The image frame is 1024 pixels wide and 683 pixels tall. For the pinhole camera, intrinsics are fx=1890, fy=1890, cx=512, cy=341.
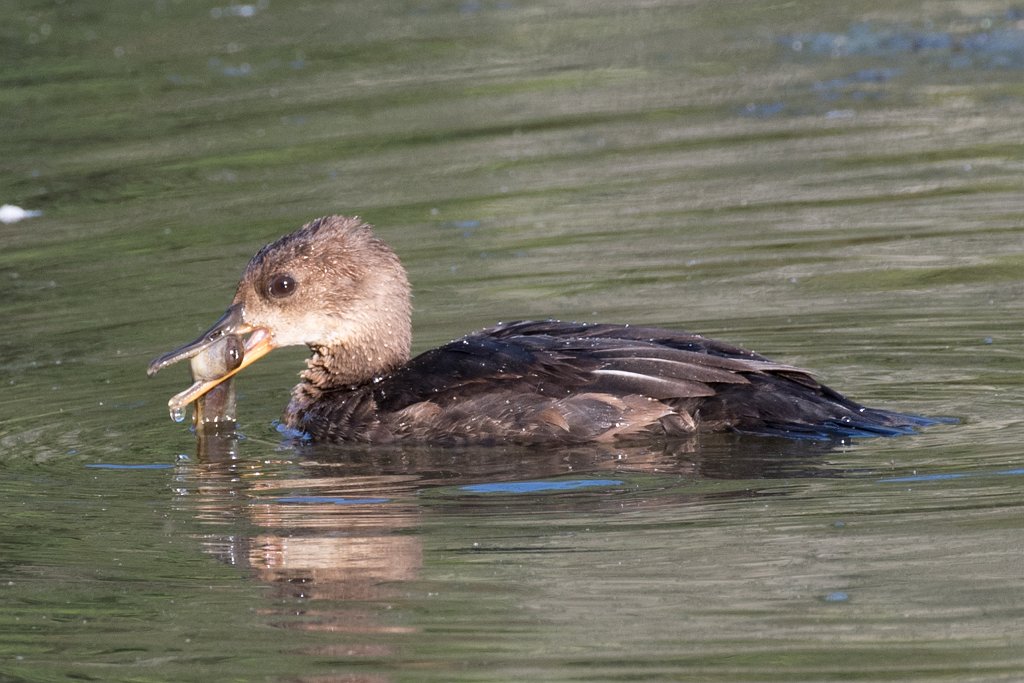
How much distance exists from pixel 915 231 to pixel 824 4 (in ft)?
20.1

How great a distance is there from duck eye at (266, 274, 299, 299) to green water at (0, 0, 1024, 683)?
0.63 m

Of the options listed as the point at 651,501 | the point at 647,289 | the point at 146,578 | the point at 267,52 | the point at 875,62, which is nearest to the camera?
the point at 146,578

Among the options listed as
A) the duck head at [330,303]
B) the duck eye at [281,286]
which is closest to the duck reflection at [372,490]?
the duck head at [330,303]

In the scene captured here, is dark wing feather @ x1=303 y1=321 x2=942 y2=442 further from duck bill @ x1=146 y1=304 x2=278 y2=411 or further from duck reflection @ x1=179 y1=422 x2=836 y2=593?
duck bill @ x1=146 y1=304 x2=278 y2=411

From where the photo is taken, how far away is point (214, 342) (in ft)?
27.4

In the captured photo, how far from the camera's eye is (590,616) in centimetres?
562

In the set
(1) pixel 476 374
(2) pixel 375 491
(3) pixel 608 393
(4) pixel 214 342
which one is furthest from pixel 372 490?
(4) pixel 214 342

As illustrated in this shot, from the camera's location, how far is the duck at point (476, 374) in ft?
25.0

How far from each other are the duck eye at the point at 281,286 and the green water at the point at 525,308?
2.06ft

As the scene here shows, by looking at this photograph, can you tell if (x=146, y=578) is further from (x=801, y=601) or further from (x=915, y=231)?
(x=915, y=231)

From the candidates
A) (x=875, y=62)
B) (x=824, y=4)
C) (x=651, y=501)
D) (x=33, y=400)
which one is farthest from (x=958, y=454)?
(x=824, y=4)

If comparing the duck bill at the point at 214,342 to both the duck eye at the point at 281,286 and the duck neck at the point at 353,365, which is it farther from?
the duck neck at the point at 353,365

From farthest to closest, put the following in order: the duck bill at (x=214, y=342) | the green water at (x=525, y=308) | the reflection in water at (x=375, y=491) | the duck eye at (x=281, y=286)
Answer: the duck eye at (x=281, y=286), the duck bill at (x=214, y=342), the reflection in water at (x=375, y=491), the green water at (x=525, y=308)

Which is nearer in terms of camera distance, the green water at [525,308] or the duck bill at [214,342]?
the green water at [525,308]
